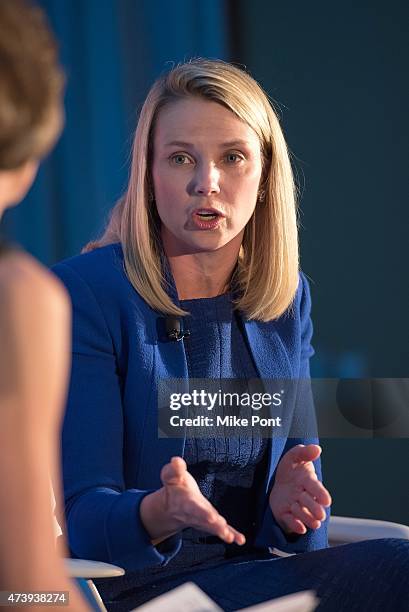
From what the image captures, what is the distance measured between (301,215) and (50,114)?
214 centimetres

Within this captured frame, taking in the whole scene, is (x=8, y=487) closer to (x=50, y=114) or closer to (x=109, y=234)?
(x=50, y=114)

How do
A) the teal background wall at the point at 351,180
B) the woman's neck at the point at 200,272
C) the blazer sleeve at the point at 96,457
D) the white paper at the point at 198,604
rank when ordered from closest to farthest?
the white paper at the point at 198,604, the blazer sleeve at the point at 96,457, the woman's neck at the point at 200,272, the teal background wall at the point at 351,180

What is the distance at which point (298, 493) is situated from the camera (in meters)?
1.34

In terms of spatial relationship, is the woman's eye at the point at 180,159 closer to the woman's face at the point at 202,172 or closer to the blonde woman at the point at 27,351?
the woman's face at the point at 202,172

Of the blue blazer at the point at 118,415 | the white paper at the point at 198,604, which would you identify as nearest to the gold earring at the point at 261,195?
the blue blazer at the point at 118,415

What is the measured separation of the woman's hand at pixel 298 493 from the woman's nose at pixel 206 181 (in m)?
0.40

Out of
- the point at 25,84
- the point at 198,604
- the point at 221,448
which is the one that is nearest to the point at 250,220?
the point at 221,448

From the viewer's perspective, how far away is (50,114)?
22.8 inches

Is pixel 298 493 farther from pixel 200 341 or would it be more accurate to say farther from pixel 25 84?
pixel 25 84

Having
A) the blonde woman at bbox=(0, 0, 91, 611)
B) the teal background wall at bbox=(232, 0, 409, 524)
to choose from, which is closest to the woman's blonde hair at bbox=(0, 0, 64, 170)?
the blonde woman at bbox=(0, 0, 91, 611)

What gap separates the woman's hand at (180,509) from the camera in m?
0.90

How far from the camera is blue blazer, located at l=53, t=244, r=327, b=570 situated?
3.91 feet

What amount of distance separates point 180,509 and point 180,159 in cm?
64

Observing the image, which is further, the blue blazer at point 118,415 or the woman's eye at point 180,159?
the woman's eye at point 180,159
